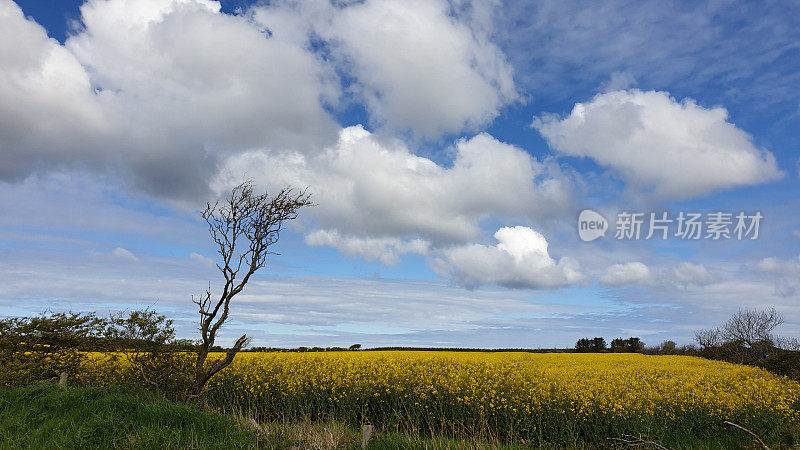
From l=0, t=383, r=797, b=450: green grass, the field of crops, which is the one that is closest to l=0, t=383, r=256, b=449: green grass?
l=0, t=383, r=797, b=450: green grass

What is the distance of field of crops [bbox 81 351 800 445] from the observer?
11039mm

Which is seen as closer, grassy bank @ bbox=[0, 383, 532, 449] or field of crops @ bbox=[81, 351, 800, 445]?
grassy bank @ bbox=[0, 383, 532, 449]

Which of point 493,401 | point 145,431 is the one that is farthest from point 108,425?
point 493,401

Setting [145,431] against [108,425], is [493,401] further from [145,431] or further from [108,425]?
[108,425]

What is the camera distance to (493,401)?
11516mm

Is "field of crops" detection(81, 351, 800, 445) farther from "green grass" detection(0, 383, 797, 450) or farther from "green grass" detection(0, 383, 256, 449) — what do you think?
"green grass" detection(0, 383, 256, 449)

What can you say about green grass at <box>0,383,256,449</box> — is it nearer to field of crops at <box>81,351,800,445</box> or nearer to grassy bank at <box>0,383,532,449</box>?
grassy bank at <box>0,383,532,449</box>

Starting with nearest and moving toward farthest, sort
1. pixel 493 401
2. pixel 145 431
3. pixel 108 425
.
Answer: pixel 145 431 → pixel 108 425 → pixel 493 401

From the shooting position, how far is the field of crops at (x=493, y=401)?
11039mm

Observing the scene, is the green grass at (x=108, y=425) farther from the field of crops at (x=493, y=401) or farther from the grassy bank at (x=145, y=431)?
the field of crops at (x=493, y=401)

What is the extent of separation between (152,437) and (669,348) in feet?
188

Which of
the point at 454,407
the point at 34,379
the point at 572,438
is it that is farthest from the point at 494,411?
the point at 34,379

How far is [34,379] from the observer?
46.6 feet

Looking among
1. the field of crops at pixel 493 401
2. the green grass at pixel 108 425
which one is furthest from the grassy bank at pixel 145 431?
the field of crops at pixel 493 401
